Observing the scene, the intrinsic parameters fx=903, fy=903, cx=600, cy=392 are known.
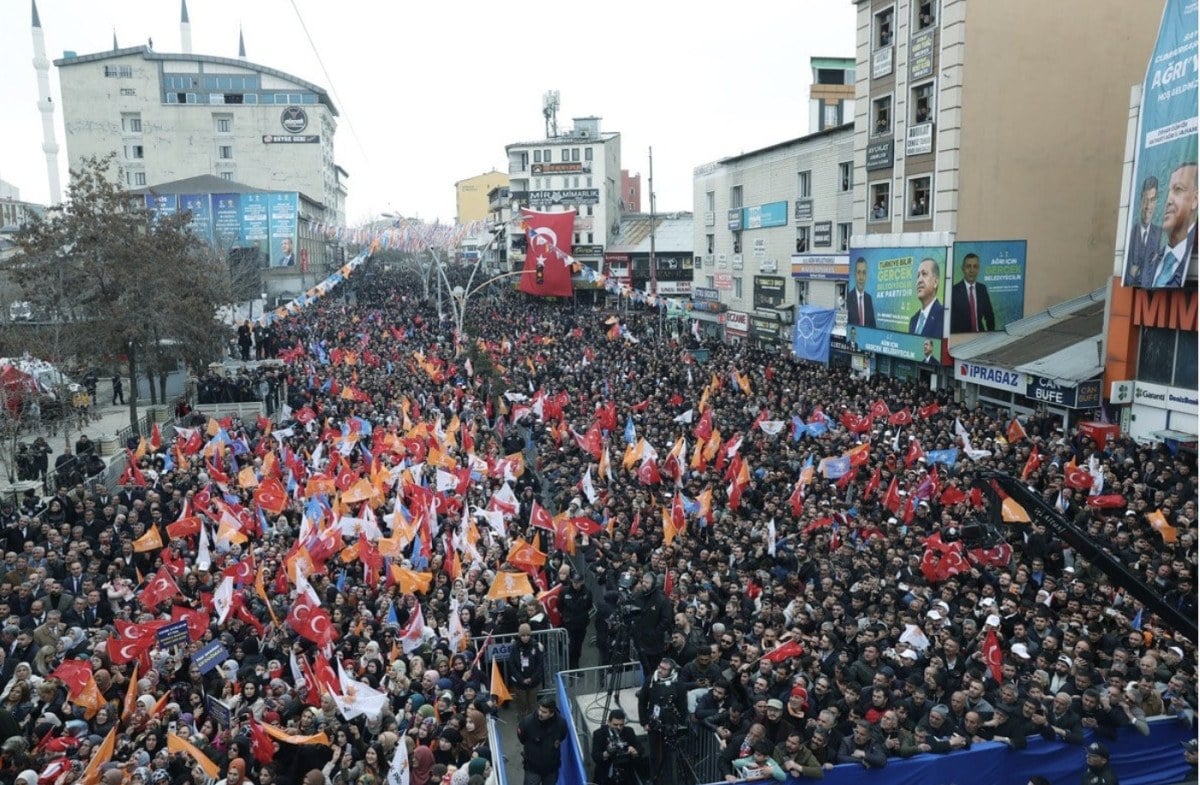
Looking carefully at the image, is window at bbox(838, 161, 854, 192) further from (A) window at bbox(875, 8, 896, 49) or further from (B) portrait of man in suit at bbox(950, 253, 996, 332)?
(B) portrait of man in suit at bbox(950, 253, 996, 332)

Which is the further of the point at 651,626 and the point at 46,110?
the point at 46,110

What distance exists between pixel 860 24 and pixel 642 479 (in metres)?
18.8

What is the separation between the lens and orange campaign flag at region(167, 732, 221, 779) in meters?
8.27

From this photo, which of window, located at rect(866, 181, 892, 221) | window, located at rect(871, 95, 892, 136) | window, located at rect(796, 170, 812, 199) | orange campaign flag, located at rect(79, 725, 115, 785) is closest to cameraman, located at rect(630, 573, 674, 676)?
orange campaign flag, located at rect(79, 725, 115, 785)

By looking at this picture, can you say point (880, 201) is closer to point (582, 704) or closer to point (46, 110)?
point (582, 704)

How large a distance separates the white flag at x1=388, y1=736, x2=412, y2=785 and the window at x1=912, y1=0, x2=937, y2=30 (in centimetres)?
2439

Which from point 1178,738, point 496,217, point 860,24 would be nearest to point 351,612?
point 1178,738

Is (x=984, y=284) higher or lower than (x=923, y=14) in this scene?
lower

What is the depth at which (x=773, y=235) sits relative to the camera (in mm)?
38844

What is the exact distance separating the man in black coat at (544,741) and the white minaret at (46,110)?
113026 mm

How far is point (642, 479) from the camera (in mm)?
17578

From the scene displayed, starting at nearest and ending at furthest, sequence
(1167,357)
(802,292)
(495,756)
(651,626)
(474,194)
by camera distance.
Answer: (495,756)
(651,626)
(1167,357)
(802,292)
(474,194)

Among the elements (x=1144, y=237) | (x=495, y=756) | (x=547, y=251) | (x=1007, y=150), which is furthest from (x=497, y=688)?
(x=547, y=251)

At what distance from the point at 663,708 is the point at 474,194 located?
493 ft
